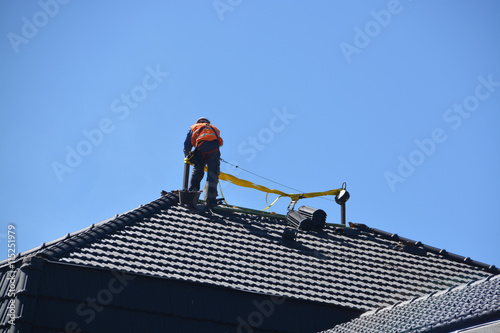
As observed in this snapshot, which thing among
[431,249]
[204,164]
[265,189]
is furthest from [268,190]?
[431,249]

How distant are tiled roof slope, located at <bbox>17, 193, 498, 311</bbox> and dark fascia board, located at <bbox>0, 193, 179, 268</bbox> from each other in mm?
21

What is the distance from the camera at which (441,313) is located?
7984 mm

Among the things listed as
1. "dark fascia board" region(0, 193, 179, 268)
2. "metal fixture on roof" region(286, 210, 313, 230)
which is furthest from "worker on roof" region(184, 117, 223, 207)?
"metal fixture on roof" region(286, 210, 313, 230)

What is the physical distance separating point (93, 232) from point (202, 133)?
15.1ft

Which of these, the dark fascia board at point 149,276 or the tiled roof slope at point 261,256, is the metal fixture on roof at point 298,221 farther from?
Result: the dark fascia board at point 149,276

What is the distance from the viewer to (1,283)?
10.6 m

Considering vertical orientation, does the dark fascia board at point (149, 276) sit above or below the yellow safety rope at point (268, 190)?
below

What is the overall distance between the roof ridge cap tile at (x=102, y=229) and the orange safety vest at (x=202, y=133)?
5.52 feet

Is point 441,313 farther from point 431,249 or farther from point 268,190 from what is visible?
point 268,190

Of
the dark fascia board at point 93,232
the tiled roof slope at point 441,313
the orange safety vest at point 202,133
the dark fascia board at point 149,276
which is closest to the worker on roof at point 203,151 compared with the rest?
the orange safety vest at point 202,133

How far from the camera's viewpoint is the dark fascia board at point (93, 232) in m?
10.9

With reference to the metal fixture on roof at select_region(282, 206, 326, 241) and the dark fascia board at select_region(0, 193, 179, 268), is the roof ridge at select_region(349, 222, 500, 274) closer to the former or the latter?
the metal fixture on roof at select_region(282, 206, 326, 241)

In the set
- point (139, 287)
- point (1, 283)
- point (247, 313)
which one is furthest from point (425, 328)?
point (1, 283)

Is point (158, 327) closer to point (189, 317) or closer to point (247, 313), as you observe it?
point (189, 317)
